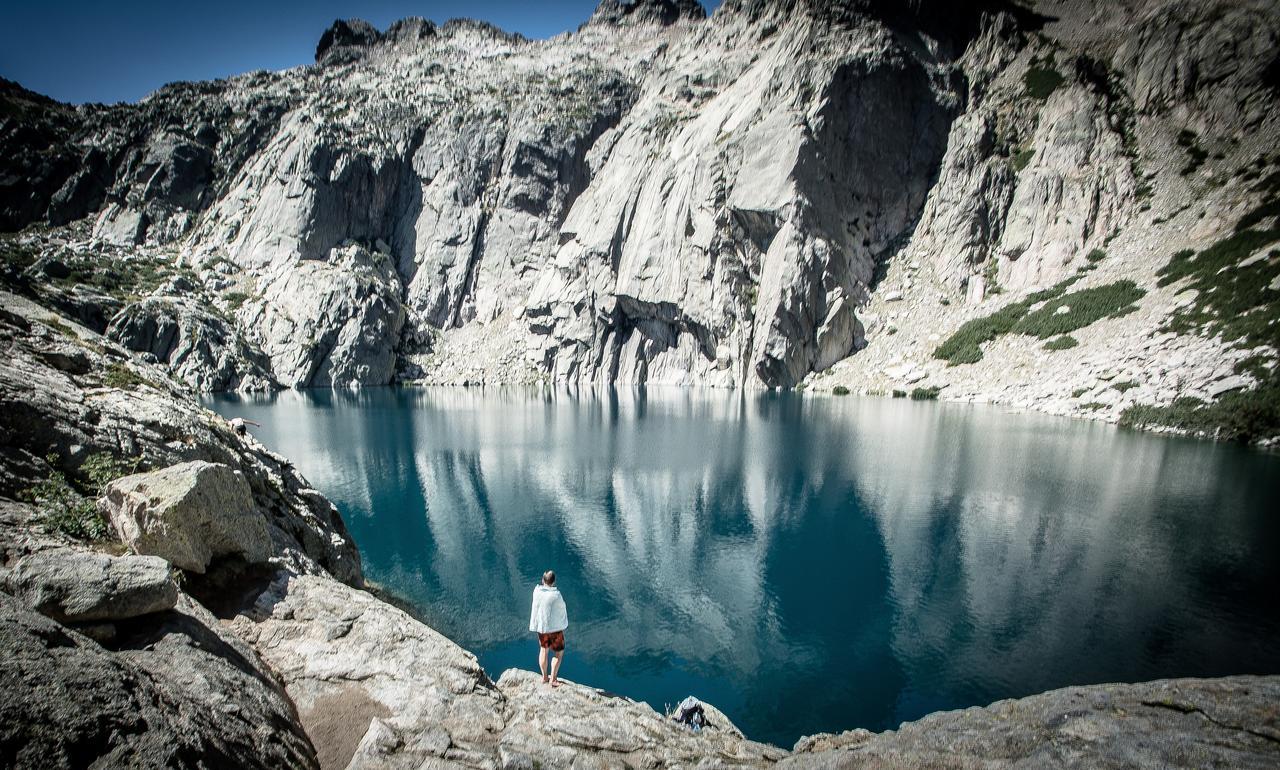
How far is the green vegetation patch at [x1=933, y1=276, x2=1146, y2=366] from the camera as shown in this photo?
59469 mm

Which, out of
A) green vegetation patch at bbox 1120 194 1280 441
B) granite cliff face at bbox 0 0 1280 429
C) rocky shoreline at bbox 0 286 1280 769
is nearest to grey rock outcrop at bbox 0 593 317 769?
rocky shoreline at bbox 0 286 1280 769

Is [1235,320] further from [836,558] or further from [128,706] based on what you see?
[128,706]

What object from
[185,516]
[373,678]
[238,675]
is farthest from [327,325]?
[238,675]

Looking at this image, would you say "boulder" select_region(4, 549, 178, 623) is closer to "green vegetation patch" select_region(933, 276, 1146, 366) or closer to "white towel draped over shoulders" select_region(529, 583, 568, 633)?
"white towel draped over shoulders" select_region(529, 583, 568, 633)

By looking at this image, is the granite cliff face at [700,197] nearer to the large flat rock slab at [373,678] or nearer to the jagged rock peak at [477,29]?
the jagged rock peak at [477,29]

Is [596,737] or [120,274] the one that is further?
[120,274]

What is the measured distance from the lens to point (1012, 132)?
89.8 meters

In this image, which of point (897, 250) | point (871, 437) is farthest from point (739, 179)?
point (871, 437)

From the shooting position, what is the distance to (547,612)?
10031 mm

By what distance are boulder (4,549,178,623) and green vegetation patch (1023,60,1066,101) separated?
121280 mm

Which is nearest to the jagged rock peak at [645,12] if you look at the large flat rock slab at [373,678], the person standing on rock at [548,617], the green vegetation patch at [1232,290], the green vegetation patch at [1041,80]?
the green vegetation patch at [1041,80]

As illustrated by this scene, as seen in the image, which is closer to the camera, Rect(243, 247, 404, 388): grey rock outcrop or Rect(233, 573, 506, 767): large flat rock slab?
Rect(233, 573, 506, 767): large flat rock slab

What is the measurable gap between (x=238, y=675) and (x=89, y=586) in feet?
5.63

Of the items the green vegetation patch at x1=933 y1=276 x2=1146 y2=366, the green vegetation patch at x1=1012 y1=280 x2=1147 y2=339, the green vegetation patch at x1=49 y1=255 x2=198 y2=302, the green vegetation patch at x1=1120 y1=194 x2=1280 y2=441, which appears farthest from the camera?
the green vegetation patch at x1=49 y1=255 x2=198 y2=302
